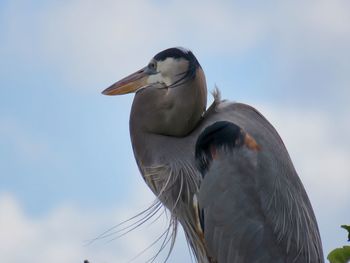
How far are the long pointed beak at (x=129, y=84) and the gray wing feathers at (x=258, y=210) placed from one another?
99 centimetres

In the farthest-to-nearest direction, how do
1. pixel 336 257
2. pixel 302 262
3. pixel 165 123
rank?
1. pixel 165 123
2. pixel 302 262
3. pixel 336 257

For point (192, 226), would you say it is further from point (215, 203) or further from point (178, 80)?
point (178, 80)

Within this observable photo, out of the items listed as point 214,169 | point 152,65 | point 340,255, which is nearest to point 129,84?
point 152,65

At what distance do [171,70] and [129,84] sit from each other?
45cm

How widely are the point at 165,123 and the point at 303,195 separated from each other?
117 centimetres

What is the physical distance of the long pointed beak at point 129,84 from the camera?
5.81 metres

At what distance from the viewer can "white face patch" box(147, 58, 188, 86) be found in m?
5.62

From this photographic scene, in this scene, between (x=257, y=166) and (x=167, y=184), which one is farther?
(x=167, y=184)

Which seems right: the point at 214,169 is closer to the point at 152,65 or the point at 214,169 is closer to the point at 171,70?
the point at 171,70

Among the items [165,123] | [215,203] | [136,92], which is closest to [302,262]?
[215,203]

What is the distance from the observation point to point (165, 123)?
562cm

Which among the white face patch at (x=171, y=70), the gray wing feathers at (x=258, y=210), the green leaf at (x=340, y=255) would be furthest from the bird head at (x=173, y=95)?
the green leaf at (x=340, y=255)

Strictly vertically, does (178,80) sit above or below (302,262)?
above

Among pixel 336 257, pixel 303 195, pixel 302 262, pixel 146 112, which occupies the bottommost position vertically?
pixel 302 262
